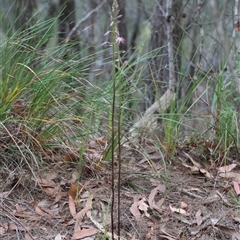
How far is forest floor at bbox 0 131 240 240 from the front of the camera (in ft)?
8.49

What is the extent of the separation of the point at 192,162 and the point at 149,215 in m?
0.79

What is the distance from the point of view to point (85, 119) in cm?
312

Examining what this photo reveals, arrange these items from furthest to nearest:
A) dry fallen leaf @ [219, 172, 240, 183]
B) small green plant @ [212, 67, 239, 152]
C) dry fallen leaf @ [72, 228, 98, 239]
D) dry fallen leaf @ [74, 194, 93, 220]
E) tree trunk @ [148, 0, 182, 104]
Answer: tree trunk @ [148, 0, 182, 104] → small green plant @ [212, 67, 239, 152] → dry fallen leaf @ [219, 172, 240, 183] → dry fallen leaf @ [74, 194, 93, 220] → dry fallen leaf @ [72, 228, 98, 239]

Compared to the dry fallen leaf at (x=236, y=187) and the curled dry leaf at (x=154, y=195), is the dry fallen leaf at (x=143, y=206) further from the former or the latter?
A: the dry fallen leaf at (x=236, y=187)

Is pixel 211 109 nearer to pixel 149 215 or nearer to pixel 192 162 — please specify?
pixel 192 162

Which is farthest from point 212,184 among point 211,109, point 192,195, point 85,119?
point 85,119

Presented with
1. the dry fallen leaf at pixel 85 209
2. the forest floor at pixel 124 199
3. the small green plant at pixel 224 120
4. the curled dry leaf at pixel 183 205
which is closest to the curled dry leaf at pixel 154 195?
the forest floor at pixel 124 199

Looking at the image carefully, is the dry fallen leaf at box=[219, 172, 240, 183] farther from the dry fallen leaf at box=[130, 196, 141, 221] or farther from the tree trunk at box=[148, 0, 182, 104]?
the tree trunk at box=[148, 0, 182, 104]

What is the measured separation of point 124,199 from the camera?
286 cm

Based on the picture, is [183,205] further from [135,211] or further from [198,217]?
[135,211]

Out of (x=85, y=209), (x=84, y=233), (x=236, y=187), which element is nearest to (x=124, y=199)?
(x=85, y=209)

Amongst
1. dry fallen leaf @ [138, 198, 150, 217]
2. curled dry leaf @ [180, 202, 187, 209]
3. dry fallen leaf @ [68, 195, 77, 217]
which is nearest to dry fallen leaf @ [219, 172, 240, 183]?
curled dry leaf @ [180, 202, 187, 209]

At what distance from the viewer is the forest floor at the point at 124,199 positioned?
2.59 m

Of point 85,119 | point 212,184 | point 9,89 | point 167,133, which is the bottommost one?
point 212,184
